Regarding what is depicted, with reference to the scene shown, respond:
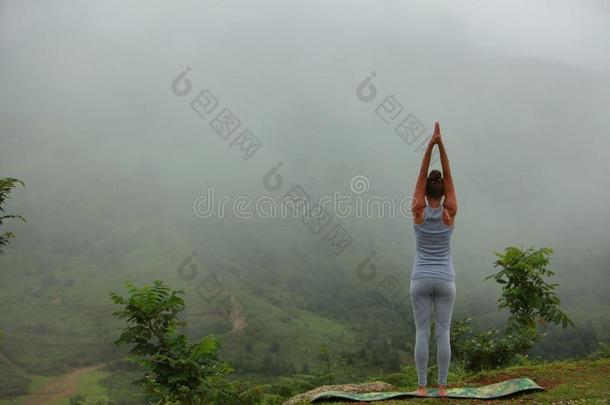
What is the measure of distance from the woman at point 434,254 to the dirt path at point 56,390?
110002 millimetres

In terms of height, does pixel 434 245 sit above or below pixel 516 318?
above

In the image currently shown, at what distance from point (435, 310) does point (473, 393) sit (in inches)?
69.0

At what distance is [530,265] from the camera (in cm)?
1359

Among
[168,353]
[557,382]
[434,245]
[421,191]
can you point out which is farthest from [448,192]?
[168,353]

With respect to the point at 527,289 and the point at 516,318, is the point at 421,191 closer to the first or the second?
the point at 527,289

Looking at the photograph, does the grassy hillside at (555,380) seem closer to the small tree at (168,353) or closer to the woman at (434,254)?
the woman at (434,254)

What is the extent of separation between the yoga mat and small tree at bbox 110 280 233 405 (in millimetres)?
1756

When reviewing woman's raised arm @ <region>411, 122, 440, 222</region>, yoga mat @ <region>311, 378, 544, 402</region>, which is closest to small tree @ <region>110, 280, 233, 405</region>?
yoga mat @ <region>311, 378, 544, 402</region>

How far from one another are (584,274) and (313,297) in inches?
3434

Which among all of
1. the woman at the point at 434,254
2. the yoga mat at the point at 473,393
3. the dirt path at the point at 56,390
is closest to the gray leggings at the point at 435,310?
the woman at the point at 434,254

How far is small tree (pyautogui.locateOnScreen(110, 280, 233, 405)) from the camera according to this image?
8938 millimetres

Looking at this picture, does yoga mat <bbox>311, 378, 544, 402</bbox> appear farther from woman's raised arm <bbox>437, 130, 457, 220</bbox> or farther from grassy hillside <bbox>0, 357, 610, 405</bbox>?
woman's raised arm <bbox>437, 130, 457, 220</bbox>

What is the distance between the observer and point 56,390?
10981 centimetres

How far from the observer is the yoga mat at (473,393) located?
28.5 ft
